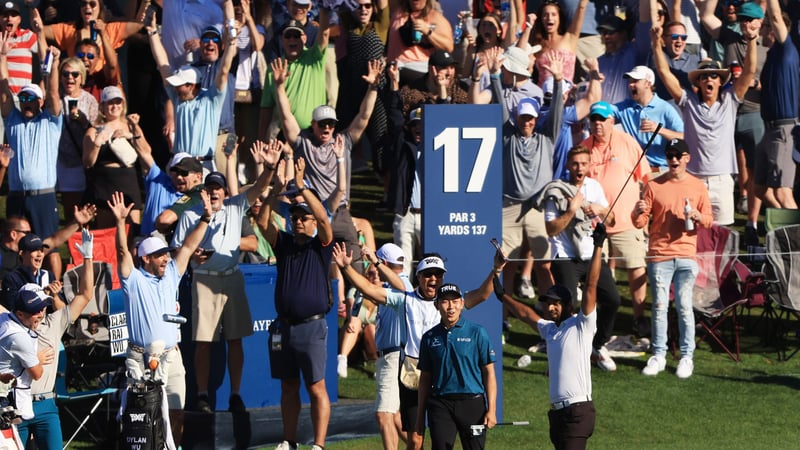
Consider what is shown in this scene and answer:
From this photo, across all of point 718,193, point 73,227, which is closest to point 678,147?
point 718,193

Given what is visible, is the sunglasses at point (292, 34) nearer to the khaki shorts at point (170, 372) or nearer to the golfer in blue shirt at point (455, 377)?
the khaki shorts at point (170, 372)

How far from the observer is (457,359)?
39.9 ft

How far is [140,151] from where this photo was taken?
16.2 metres

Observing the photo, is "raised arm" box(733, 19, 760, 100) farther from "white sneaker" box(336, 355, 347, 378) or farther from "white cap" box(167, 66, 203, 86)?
"white cap" box(167, 66, 203, 86)

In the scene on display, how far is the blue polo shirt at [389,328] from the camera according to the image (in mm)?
13672

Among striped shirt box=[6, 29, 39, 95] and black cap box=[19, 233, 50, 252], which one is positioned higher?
striped shirt box=[6, 29, 39, 95]

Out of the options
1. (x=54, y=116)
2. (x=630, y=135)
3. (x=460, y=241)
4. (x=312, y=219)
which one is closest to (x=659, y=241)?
(x=630, y=135)

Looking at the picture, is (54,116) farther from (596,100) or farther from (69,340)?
(596,100)

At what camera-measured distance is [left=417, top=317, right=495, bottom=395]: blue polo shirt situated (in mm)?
12180

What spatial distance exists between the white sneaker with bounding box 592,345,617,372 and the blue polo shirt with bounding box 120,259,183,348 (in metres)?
4.79

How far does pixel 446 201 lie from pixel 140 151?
10.9 feet

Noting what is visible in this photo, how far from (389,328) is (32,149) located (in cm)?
491

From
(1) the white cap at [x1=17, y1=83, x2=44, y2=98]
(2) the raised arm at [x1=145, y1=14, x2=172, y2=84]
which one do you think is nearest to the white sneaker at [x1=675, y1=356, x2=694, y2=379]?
(2) the raised arm at [x1=145, y1=14, x2=172, y2=84]

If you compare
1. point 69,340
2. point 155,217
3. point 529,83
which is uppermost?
point 529,83
